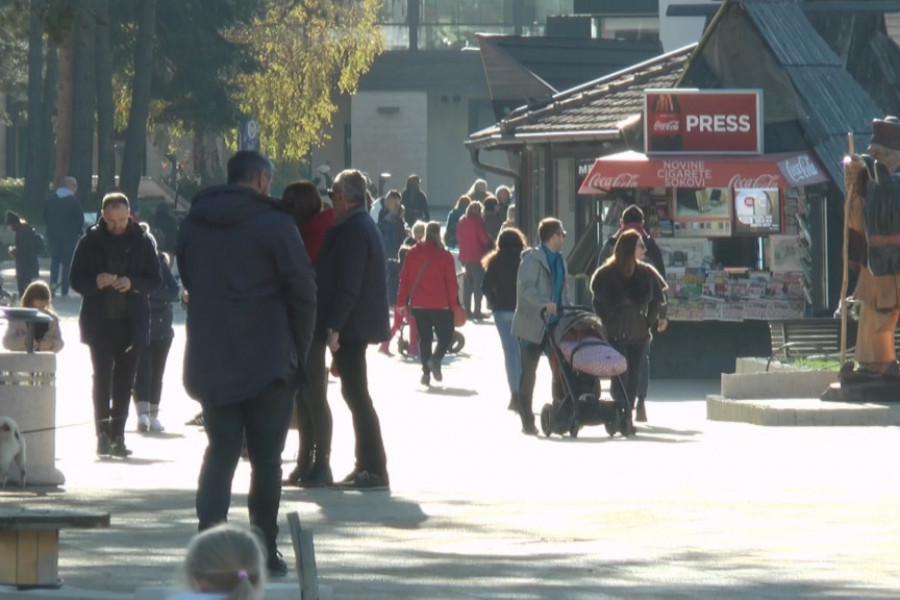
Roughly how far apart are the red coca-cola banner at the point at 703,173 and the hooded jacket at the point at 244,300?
13.7m

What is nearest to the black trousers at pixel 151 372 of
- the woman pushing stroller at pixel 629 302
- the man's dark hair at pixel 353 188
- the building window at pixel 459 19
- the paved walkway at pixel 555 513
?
the paved walkway at pixel 555 513

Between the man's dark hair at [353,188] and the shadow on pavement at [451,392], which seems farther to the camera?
the shadow on pavement at [451,392]

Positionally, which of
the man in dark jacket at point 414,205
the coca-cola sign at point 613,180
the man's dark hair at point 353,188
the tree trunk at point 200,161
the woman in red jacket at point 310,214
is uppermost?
the tree trunk at point 200,161

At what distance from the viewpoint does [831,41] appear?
82.5 feet

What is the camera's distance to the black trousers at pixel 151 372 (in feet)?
55.1

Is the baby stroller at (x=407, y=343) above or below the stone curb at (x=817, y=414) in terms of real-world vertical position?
above

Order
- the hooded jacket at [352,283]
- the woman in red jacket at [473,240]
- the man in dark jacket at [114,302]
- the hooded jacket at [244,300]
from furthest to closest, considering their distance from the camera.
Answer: the woman in red jacket at [473,240] < the man in dark jacket at [114,302] < the hooded jacket at [352,283] < the hooded jacket at [244,300]

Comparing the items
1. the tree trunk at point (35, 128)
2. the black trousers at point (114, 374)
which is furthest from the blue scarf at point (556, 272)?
Answer: the tree trunk at point (35, 128)

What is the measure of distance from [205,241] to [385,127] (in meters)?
64.6

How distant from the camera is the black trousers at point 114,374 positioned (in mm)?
14430

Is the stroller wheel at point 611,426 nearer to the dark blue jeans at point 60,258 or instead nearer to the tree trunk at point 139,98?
the dark blue jeans at point 60,258

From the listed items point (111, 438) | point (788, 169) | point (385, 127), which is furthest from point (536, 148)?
point (385, 127)

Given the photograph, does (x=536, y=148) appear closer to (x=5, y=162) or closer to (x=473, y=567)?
(x=473, y=567)

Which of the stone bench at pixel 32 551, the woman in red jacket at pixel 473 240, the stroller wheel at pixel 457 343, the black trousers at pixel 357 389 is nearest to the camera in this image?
the stone bench at pixel 32 551
